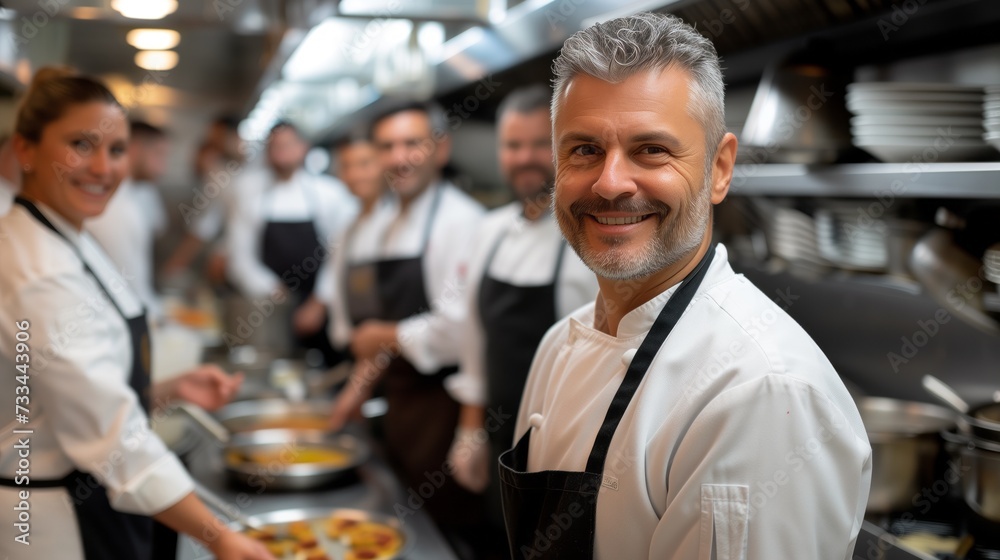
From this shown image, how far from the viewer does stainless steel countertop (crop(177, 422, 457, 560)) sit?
1.93m

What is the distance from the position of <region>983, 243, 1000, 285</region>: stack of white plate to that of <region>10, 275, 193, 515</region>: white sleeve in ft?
4.66

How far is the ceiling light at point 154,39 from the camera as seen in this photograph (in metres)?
2.71

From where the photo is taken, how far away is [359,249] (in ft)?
12.1

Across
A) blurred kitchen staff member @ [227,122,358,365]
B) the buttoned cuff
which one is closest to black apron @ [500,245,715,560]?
the buttoned cuff

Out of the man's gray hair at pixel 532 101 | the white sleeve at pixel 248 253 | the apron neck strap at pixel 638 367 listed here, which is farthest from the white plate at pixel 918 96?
the white sleeve at pixel 248 253

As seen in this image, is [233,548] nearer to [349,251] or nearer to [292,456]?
[292,456]

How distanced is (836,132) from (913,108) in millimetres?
186

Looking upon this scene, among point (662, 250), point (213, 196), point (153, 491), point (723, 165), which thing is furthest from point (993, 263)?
point (213, 196)

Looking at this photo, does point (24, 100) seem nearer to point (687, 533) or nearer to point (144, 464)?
point (144, 464)

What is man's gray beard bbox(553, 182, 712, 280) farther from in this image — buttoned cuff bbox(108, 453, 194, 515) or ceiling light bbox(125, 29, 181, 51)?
ceiling light bbox(125, 29, 181, 51)

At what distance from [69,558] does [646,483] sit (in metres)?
1.12

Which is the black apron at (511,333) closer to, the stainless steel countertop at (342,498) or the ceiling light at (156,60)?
the stainless steel countertop at (342,498)

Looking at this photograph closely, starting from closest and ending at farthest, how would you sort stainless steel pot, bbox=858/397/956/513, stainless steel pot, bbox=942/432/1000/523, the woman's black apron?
1. stainless steel pot, bbox=942/432/1000/523
2. stainless steel pot, bbox=858/397/956/513
3. the woman's black apron

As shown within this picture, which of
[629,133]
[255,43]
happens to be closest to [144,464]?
[629,133]
